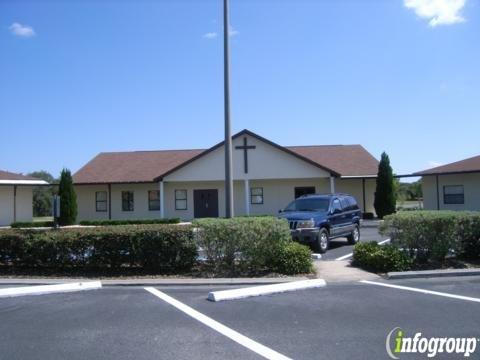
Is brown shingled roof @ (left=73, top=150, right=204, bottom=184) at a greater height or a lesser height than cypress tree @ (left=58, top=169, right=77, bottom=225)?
greater

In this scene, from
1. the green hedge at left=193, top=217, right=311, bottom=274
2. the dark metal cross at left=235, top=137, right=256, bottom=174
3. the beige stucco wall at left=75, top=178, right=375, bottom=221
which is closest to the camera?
the green hedge at left=193, top=217, right=311, bottom=274

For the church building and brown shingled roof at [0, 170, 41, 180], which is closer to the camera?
the church building

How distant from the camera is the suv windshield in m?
15.3

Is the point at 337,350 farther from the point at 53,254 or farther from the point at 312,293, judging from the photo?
the point at 53,254

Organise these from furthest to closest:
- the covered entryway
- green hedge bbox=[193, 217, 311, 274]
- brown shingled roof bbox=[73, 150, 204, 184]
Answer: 1. brown shingled roof bbox=[73, 150, 204, 184]
2. the covered entryway
3. green hedge bbox=[193, 217, 311, 274]

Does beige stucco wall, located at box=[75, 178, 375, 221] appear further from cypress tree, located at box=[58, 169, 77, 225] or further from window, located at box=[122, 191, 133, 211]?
cypress tree, located at box=[58, 169, 77, 225]

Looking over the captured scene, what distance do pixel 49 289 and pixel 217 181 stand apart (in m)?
21.9

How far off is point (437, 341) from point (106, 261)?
7.56 meters

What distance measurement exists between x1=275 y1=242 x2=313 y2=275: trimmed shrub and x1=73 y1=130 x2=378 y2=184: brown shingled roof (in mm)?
17937

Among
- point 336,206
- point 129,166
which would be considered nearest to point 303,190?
point 129,166

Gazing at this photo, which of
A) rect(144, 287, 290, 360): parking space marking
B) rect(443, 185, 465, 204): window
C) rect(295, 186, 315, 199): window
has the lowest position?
rect(144, 287, 290, 360): parking space marking

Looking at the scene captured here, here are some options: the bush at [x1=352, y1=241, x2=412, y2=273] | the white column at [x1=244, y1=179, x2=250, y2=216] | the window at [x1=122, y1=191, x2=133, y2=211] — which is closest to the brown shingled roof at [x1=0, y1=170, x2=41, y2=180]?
the window at [x1=122, y1=191, x2=133, y2=211]

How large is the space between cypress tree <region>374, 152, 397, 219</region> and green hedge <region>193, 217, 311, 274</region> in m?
20.1

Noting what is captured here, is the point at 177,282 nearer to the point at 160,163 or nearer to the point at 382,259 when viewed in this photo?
the point at 382,259
